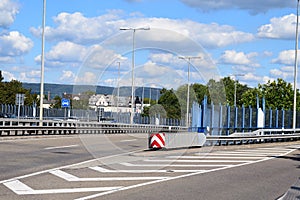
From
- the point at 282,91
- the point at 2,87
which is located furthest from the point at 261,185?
the point at 2,87

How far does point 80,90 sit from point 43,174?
20.7 feet

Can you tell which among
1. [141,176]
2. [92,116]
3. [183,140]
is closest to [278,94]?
[92,116]

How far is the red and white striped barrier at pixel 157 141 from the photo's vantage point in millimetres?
23547

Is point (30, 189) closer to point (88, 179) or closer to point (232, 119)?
point (88, 179)

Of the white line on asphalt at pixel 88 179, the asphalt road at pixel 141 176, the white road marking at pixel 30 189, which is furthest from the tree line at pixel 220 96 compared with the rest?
the white road marking at pixel 30 189

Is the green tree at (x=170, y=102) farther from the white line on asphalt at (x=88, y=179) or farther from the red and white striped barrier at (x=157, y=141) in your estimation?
the white line on asphalt at (x=88, y=179)

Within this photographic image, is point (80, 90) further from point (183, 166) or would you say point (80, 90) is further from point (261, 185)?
point (261, 185)

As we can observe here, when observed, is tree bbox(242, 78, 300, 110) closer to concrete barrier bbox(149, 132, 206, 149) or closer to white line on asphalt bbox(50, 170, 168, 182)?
concrete barrier bbox(149, 132, 206, 149)

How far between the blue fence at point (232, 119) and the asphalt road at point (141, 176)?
34.5ft

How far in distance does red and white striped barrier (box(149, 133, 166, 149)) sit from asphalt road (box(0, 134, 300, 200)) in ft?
1.27

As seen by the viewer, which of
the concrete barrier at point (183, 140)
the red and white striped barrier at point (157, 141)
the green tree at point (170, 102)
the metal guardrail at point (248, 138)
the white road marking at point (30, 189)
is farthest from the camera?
the green tree at point (170, 102)

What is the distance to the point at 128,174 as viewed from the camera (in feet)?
50.9

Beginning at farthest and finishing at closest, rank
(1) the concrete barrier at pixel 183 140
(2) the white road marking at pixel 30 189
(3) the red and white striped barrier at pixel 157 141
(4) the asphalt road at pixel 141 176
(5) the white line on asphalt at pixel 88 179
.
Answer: (1) the concrete barrier at pixel 183 140
(3) the red and white striped barrier at pixel 157 141
(5) the white line on asphalt at pixel 88 179
(4) the asphalt road at pixel 141 176
(2) the white road marking at pixel 30 189

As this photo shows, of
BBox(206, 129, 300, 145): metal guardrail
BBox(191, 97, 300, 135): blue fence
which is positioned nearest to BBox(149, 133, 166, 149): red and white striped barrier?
BBox(206, 129, 300, 145): metal guardrail
